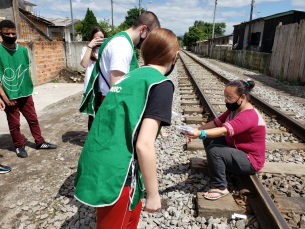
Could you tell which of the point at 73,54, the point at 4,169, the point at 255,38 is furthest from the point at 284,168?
the point at 255,38

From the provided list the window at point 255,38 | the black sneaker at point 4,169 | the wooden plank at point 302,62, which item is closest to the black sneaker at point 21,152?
the black sneaker at point 4,169

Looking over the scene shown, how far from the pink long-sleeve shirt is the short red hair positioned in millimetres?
1422

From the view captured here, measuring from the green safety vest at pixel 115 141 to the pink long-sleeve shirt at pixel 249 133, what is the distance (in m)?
1.53

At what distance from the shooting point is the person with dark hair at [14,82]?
360cm

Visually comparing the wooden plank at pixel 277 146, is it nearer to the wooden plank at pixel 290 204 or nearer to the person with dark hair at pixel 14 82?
the wooden plank at pixel 290 204

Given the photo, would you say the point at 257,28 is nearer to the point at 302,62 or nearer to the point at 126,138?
the point at 302,62

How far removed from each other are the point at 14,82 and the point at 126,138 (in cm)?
323

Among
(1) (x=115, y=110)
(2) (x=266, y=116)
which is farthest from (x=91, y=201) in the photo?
(2) (x=266, y=116)

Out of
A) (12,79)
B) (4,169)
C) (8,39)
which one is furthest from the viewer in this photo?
(12,79)

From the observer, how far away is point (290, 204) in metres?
2.50

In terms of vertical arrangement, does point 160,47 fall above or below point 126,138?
above

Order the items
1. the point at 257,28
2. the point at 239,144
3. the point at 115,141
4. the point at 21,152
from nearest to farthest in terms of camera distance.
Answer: the point at 115,141 → the point at 239,144 → the point at 21,152 → the point at 257,28

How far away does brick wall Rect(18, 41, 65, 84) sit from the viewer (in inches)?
361

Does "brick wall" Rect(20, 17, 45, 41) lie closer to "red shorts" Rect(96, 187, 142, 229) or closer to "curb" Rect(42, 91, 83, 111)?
"curb" Rect(42, 91, 83, 111)
